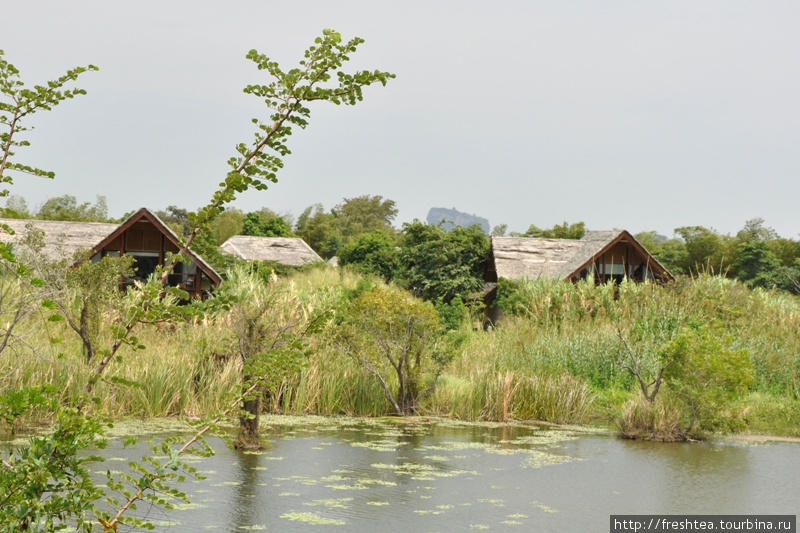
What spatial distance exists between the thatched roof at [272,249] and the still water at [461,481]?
23505mm

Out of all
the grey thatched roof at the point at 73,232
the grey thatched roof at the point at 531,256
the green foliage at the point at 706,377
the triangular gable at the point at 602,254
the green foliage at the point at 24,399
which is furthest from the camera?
the grey thatched roof at the point at 531,256

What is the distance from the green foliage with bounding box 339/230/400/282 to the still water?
59.0ft

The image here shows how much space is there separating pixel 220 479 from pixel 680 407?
20.9ft

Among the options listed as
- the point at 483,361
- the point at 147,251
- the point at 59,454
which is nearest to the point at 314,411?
the point at 483,361

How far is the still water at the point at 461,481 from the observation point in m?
7.56

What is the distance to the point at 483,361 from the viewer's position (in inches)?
584

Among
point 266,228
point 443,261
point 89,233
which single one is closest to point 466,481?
point 89,233

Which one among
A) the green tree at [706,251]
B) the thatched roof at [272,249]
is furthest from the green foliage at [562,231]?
the thatched roof at [272,249]

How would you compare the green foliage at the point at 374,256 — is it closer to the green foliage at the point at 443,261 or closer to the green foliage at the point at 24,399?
the green foliage at the point at 443,261

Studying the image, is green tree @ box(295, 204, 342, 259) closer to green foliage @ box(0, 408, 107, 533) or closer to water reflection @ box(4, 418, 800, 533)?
water reflection @ box(4, 418, 800, 533)

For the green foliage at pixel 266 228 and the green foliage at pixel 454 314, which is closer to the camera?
the green foliage at pixel 454 314

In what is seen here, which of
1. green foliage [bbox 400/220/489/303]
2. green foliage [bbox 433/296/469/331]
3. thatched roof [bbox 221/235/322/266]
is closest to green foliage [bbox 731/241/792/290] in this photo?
green foliage [bbox 400/220/489/303]

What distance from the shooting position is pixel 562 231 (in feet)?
136

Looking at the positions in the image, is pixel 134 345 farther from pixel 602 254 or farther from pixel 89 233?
pixel 602 254
